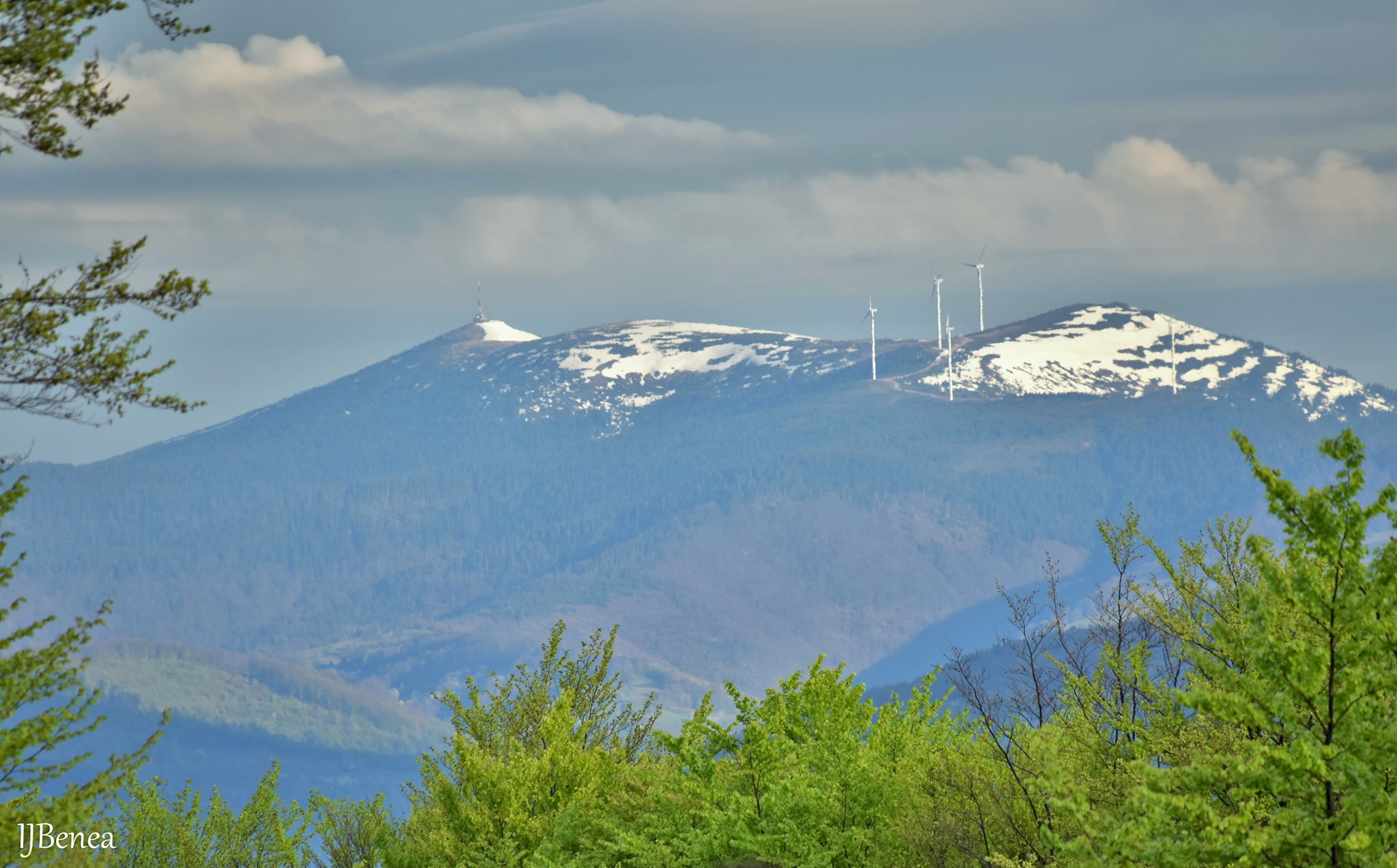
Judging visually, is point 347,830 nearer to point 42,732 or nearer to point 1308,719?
point 42,732

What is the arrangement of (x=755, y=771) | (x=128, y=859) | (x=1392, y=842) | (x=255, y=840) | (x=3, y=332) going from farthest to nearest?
(x=255, y=840) → (x=128, y=859) → (x=755, y=771) → (x=3, y=332) → (x=1392, y=842)

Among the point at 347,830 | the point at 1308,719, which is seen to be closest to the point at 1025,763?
the point at 1308,719

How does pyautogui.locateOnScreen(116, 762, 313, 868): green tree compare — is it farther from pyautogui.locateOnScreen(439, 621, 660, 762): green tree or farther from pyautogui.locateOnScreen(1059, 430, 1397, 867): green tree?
pyautogui.locateOnScreen(1059, 430, 1397, 867): green tree

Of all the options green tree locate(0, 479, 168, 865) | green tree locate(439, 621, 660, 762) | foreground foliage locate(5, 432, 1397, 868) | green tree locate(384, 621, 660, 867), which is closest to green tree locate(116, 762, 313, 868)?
foreground foliage locate(5, 432, 1397, 868)

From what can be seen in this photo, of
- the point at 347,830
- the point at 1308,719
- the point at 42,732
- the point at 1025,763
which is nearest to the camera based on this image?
the point at 1308,719

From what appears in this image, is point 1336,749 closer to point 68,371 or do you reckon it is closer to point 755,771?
point 68,371

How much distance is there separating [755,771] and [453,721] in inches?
484

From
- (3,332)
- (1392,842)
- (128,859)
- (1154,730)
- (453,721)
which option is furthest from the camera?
(128,859)

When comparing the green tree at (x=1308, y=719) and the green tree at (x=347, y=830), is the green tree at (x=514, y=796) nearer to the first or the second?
the green tree at (x=347, y=830)

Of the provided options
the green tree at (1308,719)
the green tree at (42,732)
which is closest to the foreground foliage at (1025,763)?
the green tree at (1308,719)

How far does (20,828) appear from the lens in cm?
1634

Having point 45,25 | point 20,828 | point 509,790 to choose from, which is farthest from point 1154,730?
point 45,25

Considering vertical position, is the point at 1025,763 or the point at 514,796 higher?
the point at 1025,763

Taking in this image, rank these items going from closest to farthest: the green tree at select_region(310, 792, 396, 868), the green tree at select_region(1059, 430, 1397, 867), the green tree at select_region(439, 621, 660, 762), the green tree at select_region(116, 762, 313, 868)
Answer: the green tree at select_region(1059, 430, 1397, 867) < the green tree at select_region(439, 621, 660, 762) < the green tree at select_region(310, 792, 396, 868) < the green tree at select_region(116, 762, 313, 868)
